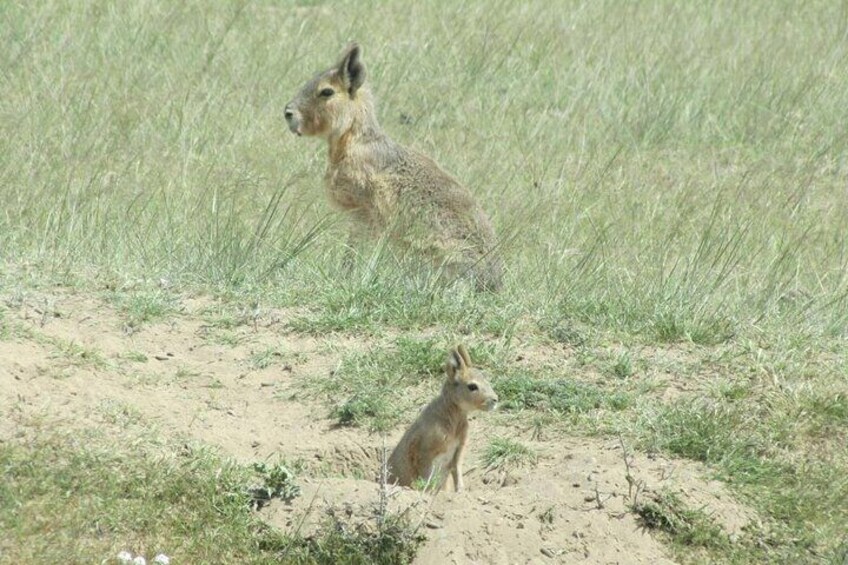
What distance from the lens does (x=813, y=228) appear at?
9.31 metres

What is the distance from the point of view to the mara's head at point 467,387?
5.53m

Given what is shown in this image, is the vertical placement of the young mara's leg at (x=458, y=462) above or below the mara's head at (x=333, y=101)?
below

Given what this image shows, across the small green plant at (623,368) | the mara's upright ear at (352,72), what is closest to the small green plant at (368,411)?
the small green plant at (623,368)

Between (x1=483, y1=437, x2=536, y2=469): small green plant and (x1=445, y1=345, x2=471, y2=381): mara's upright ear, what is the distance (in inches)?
14.0

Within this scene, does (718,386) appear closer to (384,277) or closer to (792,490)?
(792,490)

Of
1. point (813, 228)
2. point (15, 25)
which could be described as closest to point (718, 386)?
point (813, 228)

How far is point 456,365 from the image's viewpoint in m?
5.61

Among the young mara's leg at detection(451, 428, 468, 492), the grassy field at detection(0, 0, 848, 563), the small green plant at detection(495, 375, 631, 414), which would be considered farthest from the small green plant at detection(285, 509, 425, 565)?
the small green plant at detection(495, 375, 631, 414)

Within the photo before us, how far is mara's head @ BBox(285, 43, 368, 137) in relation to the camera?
349 inches

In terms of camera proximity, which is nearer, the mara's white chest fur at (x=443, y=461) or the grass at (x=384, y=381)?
the mara's white chest fur at (x=443, y=461)

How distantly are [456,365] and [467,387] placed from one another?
0.40 feet

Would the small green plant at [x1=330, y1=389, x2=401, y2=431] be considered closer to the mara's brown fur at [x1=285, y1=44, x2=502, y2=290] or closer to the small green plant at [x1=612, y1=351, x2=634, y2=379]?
the small green plant at [x1=612, y1=351, x2=634, y2=379]

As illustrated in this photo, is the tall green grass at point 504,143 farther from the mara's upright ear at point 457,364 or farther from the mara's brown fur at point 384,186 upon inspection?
the mara's upright ear at point 457,364

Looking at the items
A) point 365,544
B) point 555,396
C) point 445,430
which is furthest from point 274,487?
point 555,396
